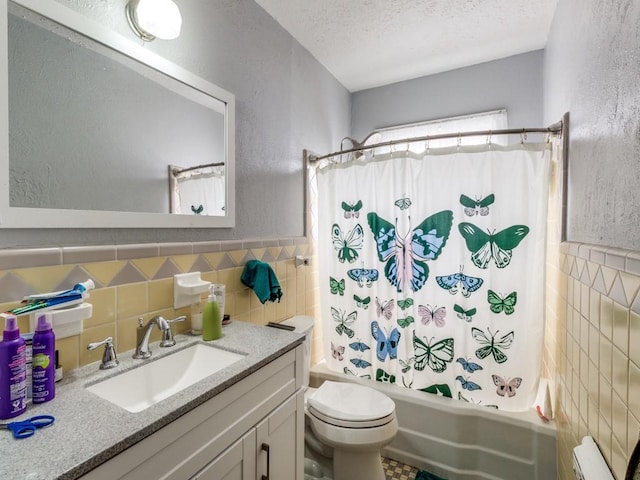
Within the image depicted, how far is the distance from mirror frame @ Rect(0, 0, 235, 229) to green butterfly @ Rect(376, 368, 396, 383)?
1300 mm

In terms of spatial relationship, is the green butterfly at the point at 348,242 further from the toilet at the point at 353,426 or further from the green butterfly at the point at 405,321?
the toilet at the point at 353,426

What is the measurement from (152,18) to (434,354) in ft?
6.78

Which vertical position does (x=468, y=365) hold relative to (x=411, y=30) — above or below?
below

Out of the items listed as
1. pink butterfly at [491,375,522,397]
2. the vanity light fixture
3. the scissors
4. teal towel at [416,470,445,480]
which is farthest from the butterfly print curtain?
the scissors

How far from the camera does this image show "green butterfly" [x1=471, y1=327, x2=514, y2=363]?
1644 mm

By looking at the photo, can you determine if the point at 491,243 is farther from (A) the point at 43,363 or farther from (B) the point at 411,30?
(A) the point at 43,363

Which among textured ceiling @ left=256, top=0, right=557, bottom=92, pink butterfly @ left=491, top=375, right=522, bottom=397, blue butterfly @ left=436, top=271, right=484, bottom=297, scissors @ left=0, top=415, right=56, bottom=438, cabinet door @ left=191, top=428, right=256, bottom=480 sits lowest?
pink butterfly @ left=491, top=375, right=522, bottom=397

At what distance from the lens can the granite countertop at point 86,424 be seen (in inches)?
22.1

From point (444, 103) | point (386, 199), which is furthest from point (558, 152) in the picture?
point (444, 103)

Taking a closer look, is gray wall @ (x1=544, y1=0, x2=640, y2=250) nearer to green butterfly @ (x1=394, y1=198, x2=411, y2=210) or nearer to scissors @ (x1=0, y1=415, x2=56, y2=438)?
green butterfly @ (x1=394, y1=198, x2=411, y2=210)

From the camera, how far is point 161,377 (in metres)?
1.08

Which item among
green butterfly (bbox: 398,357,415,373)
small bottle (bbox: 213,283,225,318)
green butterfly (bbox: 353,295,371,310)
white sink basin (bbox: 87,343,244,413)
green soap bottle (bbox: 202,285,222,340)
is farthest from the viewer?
green butterfly (bbox: 353,295,371,310)

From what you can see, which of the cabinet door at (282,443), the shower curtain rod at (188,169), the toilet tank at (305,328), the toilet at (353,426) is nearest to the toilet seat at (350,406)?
the toilet at (353,426)

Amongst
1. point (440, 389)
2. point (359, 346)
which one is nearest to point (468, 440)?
point (440, 389)
